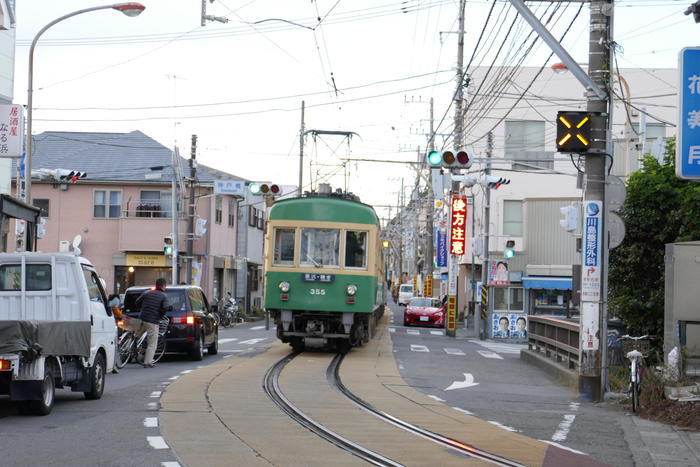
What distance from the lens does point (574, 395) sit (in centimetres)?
1468

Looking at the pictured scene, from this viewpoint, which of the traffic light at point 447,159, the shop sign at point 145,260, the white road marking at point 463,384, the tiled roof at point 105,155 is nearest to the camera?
the white road marking at point 463,384

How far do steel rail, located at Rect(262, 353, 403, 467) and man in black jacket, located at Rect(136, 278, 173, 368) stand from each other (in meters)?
3.42

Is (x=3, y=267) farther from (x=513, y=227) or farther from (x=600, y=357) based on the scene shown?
(x=513, y=227)

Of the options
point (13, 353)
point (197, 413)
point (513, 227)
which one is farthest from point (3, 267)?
point (513, 227)

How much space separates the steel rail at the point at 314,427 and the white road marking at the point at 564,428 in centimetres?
243

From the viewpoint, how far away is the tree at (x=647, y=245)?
18.0 m

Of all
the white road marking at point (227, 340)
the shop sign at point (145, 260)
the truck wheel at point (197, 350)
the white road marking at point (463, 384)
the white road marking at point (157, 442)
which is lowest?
the white road marking at point (227, 340)

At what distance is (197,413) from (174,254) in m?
24.8

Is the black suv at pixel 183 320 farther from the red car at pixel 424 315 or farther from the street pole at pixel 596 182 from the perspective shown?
the red car at pixel 424 315

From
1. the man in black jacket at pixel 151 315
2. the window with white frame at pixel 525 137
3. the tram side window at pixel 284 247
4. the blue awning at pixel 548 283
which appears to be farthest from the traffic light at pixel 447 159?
the window with white frame at pixel 525 137

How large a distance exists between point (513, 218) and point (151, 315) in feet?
90.3

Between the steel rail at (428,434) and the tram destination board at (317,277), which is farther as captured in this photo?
the tram destination board at (317,277)

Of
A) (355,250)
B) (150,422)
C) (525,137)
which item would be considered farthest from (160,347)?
(525,137)

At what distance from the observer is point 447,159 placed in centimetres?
1862
